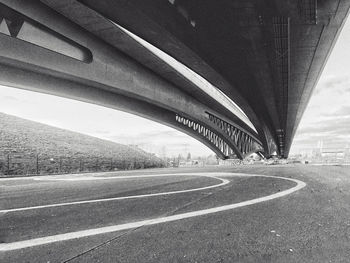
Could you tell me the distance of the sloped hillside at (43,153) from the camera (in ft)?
90.1

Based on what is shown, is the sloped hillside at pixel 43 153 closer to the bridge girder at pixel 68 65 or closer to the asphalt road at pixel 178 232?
the bridge girder at pixel 68 65

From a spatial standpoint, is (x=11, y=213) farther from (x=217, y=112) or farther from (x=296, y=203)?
(x=217, y=112)

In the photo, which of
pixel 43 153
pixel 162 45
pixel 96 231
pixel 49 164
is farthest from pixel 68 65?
pixel 43 153

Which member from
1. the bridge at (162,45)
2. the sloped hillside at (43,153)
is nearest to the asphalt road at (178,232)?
the bridge at (162,45)

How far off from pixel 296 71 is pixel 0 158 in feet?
80.2

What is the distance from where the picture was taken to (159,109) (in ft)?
97.3

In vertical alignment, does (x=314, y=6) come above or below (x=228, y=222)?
above

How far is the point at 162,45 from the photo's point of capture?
51.5ft

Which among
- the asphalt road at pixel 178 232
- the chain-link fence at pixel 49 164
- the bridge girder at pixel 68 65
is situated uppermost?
the bridge girder at pixel 68 65

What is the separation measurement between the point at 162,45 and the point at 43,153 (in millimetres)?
23406

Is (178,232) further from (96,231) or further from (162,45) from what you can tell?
(162,45)

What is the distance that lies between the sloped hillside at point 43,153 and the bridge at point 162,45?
400 inches

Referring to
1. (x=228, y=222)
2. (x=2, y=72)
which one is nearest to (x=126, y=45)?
(x=2, y=72)

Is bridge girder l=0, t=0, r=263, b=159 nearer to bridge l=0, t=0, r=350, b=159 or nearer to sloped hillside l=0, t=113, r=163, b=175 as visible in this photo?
bridge l=0, t=0, r=350, b=159
